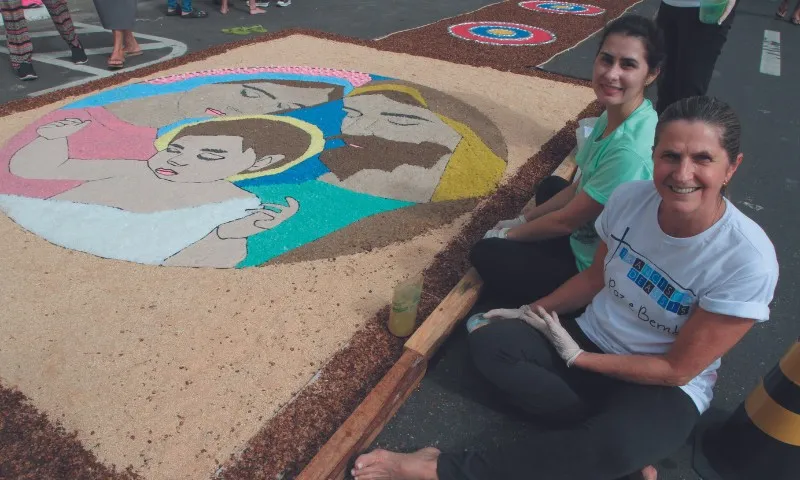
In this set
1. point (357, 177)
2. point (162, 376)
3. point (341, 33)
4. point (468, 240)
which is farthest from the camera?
point (341, 33)

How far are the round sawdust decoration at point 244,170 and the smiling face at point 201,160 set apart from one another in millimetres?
14

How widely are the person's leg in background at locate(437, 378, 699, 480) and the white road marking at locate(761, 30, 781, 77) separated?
662 centimetres

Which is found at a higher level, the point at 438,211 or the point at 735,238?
the point at 735,238

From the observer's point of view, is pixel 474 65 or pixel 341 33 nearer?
pixel 474 65

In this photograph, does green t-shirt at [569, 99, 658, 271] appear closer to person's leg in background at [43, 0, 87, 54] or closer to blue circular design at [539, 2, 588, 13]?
person's leg in background at [43, 0, 87, 54]

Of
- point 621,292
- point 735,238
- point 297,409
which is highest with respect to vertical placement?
point 735,238

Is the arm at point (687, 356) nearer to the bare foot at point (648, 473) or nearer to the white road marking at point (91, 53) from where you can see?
the bare foot at point (648, 473)

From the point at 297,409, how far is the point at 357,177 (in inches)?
76.5

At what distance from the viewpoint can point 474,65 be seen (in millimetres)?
6168

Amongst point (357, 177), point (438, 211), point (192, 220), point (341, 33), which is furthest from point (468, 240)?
point (341, 33)

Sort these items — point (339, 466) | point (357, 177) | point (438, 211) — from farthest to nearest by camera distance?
point (357, 177) → point (438, 211) → point (339, 466)

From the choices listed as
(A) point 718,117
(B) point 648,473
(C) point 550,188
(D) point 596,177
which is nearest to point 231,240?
(C) point 550,188

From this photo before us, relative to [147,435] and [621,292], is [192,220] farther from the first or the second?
[621,292]

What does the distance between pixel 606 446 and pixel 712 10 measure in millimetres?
2867
